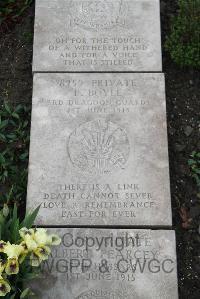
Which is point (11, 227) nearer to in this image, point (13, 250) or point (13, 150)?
point (13, 250)

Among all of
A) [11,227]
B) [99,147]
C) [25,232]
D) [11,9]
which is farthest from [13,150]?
[11,9]

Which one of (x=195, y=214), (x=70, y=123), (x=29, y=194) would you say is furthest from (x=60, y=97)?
(x=195, y=214)

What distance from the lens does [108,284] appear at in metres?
3.73

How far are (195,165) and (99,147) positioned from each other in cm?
95

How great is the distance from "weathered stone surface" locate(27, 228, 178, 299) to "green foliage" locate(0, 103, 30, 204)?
69cm

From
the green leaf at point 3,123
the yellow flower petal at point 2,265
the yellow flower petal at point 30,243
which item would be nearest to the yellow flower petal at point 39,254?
the yellow flower petal at point 30,243

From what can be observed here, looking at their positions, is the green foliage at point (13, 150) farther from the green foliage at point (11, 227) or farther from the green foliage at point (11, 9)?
the green foliage at point (11, 9)

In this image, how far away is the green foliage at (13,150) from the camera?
4.34 m

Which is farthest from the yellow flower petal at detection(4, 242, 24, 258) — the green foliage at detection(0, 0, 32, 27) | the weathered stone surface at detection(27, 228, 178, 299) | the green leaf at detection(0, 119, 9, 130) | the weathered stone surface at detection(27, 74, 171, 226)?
the green foliage at detection(0, 0, 32, 27)

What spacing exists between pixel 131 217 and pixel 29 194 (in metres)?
0.85

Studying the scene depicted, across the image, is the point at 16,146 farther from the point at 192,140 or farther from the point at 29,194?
the point at 192,140

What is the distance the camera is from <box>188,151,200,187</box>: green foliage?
448cm

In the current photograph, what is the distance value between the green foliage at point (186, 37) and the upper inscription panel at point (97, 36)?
0.23 meters

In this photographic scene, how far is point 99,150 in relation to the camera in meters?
4.21
